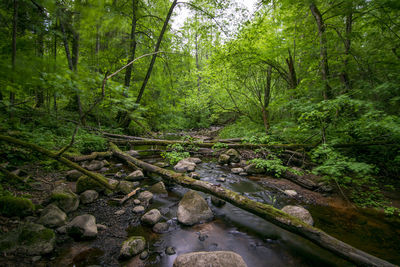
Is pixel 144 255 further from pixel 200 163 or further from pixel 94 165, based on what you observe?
pixel 200 163

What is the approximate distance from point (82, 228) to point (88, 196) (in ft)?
3.80

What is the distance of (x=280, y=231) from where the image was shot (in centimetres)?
299

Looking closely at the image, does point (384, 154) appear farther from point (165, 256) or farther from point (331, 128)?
point (165, 256)

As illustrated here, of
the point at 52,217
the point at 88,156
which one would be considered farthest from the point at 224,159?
the point at 52,217

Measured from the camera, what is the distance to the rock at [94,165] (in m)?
5.31

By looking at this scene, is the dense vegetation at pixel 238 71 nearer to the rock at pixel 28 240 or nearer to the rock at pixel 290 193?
the rock at pixel 290 193

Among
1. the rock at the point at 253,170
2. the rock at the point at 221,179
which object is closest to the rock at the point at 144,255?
the rock at the point at 221,179

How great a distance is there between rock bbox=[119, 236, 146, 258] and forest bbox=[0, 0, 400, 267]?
18 mm

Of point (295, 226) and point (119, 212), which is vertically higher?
point (295, 226)

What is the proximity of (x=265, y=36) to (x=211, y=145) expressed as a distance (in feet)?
17.4

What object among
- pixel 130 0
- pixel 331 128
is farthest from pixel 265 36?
pixel 130 0

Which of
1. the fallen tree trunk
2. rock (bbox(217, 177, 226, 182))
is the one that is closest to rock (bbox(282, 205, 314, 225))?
the fallen tree trunk

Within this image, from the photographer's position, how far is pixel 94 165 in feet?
17.8

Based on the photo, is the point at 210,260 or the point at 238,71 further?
the point at 238,71
